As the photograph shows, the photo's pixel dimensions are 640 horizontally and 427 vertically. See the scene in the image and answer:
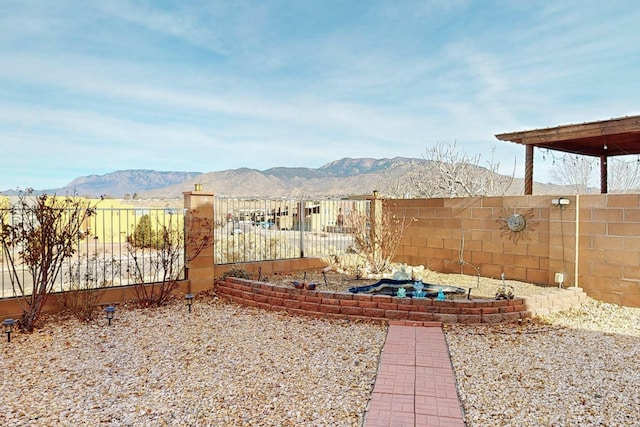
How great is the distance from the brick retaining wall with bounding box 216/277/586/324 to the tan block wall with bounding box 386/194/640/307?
66 cm

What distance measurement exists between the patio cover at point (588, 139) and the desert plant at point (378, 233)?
321 cm

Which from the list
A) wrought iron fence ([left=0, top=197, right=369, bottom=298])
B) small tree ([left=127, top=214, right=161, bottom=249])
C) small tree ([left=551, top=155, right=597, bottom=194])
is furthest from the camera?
small tree ([left=551, top=155, right=597, bottom=194])

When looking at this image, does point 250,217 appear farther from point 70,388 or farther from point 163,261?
point 70,388

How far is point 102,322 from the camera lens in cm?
600

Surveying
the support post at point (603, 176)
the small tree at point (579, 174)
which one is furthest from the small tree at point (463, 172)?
the support post at point (603, 176)

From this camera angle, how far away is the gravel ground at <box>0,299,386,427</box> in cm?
328

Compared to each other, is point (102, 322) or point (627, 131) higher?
point (627, 131)

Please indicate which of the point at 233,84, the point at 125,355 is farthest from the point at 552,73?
the point at 125,355

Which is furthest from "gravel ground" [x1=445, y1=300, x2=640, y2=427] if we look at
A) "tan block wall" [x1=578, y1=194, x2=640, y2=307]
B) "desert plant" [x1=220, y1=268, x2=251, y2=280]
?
"desert plant" [x1=220, y1=268, x2=251, y2=280]

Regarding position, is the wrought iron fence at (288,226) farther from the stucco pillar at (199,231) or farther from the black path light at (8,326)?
the black path light at (8,326)

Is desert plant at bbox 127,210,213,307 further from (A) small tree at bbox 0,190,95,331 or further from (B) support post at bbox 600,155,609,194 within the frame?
(B) support post at bbox 600,155,609,194

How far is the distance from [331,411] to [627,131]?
27.2 feet

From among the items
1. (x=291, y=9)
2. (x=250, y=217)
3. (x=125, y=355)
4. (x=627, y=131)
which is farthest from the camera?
(x=291, y=9)

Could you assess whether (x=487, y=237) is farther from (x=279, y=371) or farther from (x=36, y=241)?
(x=36, y=241)
